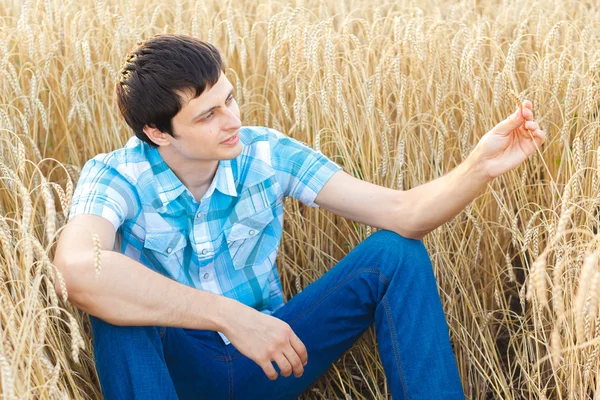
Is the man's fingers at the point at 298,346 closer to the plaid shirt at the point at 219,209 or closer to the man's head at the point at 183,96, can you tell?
the plaid shirt at the point at 219,209

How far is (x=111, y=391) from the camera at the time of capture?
1.85 meters

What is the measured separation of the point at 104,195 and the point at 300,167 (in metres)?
0.53

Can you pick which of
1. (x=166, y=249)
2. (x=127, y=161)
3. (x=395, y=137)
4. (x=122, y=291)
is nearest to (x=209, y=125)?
(x=127, y=161)

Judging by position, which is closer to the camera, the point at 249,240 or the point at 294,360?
the point at 294,360

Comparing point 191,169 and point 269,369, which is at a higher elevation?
point 191,169

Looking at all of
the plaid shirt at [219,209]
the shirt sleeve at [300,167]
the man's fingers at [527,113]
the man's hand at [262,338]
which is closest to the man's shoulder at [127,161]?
the plaid shirt at [219,209]

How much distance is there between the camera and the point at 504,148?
6.14ft

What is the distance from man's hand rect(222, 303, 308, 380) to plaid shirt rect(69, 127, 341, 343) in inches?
7.5

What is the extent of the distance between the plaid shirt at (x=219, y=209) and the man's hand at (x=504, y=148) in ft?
1.44

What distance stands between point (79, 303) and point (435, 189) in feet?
3.01

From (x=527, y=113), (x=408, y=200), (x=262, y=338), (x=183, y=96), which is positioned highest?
(x=183, y=96)

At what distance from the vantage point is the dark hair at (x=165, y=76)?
1963mm

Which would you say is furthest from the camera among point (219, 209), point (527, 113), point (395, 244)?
point (219, 209)

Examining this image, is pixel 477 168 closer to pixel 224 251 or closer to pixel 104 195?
pixel 224 251
